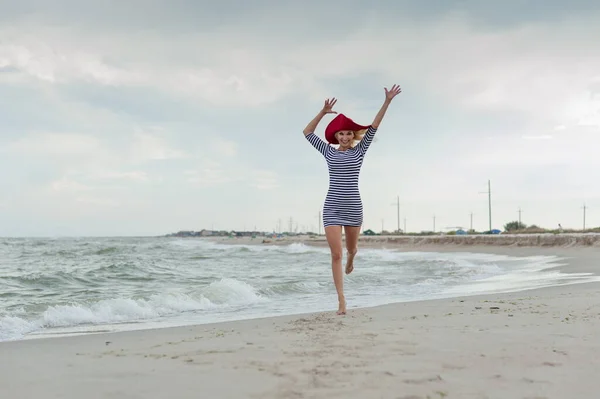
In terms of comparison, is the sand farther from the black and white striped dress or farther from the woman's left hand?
the woman's left hand

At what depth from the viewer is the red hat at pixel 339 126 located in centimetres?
574

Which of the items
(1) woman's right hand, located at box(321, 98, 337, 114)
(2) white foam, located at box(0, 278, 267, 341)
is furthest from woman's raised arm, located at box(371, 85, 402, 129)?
(2) white foam, located at box(0, 278, 267, 341)

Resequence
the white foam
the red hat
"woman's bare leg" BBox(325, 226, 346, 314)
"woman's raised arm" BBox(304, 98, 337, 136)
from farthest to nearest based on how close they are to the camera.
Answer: the white foam
"woman's raised arm" BBox(304, 98, 337, 136)
the red hat
"woman's bare leg" BBox(325, 226, 346, 314)

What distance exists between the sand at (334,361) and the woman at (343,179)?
932 millimetres

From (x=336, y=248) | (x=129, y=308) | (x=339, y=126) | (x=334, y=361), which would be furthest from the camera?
(x=129, y=308)

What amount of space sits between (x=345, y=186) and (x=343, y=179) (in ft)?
0.27

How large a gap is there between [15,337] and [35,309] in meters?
2.22

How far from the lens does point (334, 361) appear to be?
126 inches

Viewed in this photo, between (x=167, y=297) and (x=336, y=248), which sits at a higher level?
(x=336, y=248)

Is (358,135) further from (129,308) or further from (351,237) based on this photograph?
(129,308)

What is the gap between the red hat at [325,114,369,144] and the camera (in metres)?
5.74

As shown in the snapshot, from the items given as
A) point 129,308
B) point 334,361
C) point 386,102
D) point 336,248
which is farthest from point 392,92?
point 129,308

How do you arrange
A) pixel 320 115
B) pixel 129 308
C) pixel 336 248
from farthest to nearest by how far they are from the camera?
pixel 129 308 → pixel 320 115 → pixel 336 248

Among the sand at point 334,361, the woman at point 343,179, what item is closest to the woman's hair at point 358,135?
the woman at point 343,179
